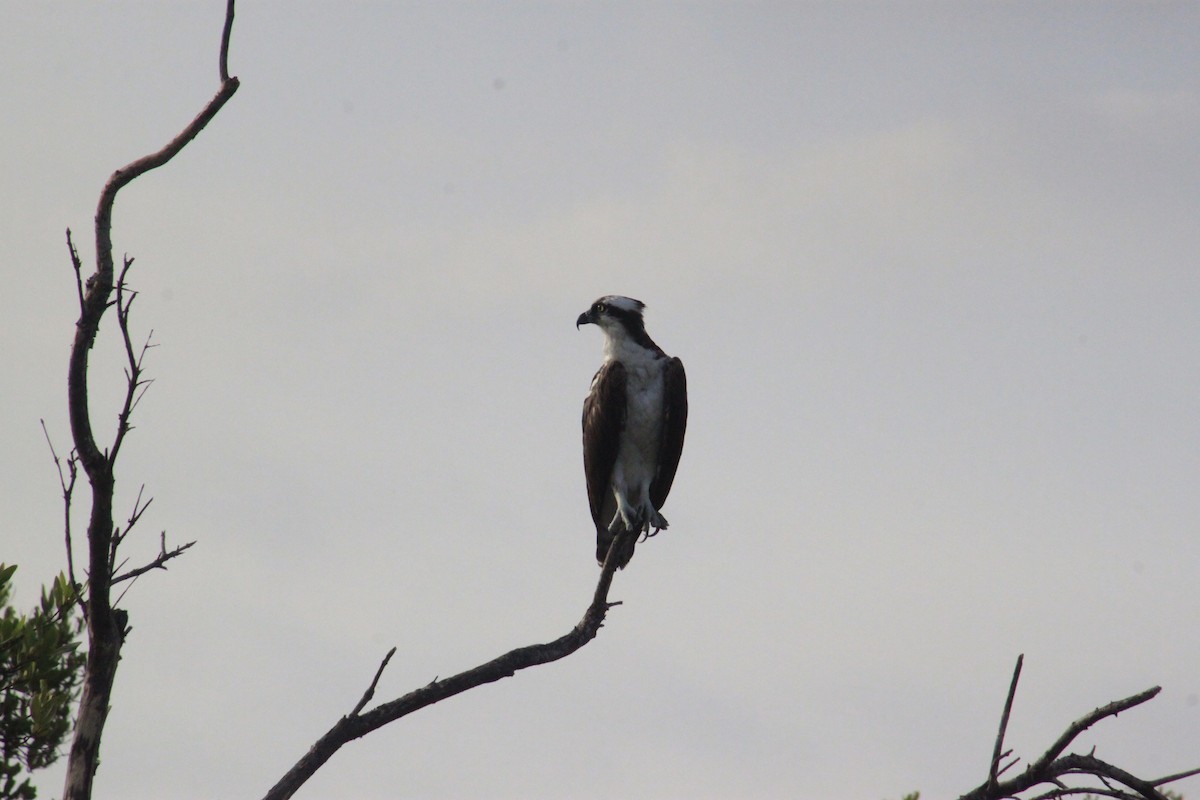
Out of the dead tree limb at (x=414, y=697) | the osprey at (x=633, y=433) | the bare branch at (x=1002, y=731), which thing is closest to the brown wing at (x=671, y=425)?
the osprey at (x=633, y=433)

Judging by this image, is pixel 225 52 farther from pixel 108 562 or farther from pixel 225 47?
pixel 108 562

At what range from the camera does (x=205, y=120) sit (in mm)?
4688

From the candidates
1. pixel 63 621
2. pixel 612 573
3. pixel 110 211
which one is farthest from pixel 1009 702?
pixel 63 621

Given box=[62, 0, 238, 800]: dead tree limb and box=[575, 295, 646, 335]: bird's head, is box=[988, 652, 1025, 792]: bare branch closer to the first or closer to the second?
box=[62, 0, 238, 800]: dead tree limb

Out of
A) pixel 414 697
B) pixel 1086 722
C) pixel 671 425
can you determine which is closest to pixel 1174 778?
pixel 1086 722

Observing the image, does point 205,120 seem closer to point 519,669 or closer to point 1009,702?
point 519,669

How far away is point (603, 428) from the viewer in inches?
325

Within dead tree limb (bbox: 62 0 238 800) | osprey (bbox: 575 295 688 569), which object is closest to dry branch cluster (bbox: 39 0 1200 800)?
dead tree limb (bbox: 62 0 238 800)

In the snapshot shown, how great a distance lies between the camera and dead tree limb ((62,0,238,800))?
4508 millimetres

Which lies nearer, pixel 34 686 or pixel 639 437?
pixel 34 686

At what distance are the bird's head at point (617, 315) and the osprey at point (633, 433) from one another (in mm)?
220

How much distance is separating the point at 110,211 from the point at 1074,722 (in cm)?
425

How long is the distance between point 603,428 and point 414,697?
3.03 metres

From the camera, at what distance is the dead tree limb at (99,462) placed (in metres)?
4.51
